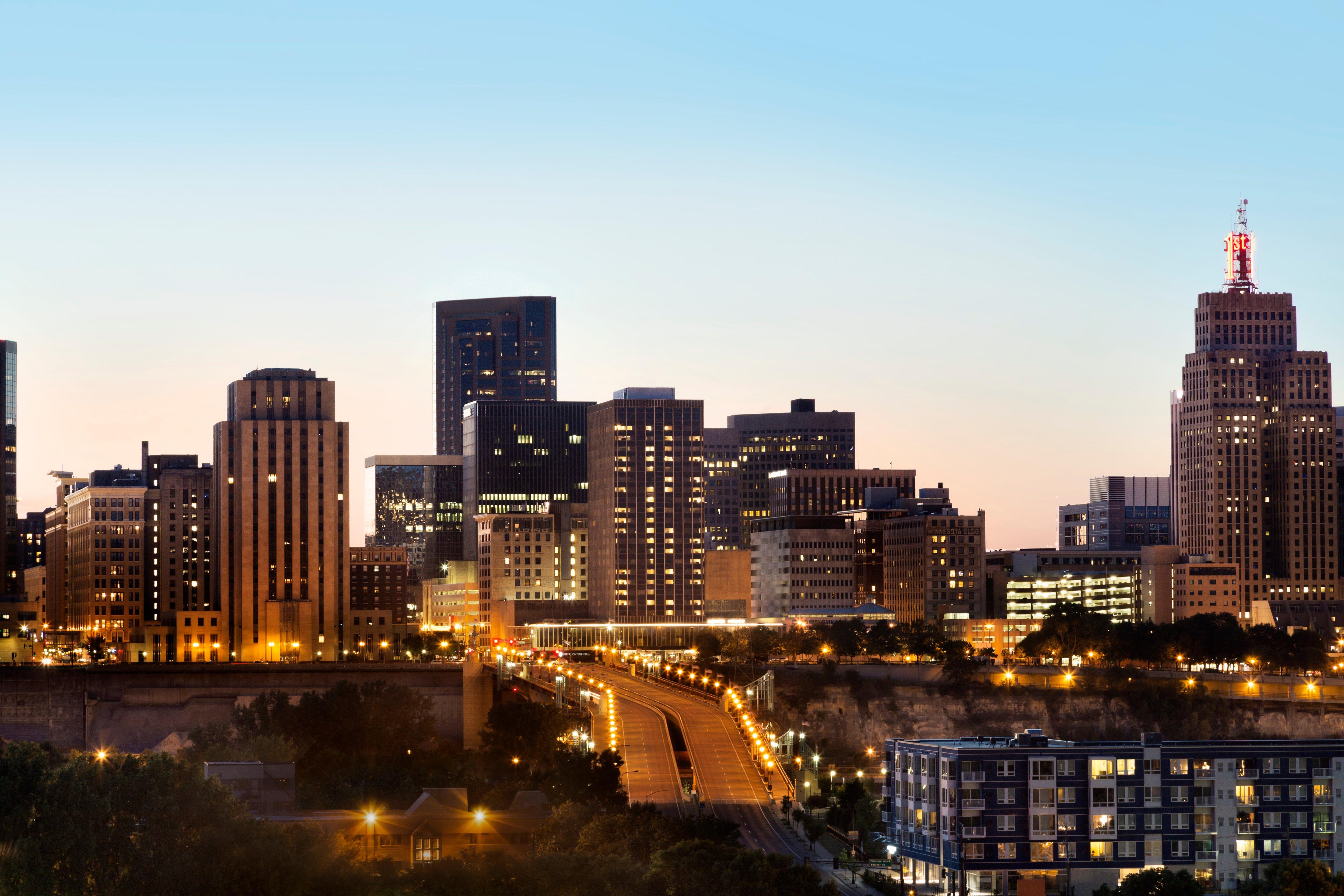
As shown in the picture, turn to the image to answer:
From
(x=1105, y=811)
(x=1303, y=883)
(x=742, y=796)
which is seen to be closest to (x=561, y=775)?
(x=742, y=796)

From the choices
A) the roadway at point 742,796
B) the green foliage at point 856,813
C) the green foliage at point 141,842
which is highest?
the green foliage at point 141,842

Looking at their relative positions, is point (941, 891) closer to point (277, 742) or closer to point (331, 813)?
point (331, 813)

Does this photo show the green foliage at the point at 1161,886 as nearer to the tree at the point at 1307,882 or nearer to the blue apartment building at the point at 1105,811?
the tree at the point at 1307,882

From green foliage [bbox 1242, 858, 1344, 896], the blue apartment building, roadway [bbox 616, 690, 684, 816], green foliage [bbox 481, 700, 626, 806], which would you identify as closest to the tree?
green foliage [bbox 1242, 858, 1344, 896]

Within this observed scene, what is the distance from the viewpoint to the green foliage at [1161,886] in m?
128

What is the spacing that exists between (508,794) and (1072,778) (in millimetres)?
48552

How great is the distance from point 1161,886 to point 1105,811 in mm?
14946

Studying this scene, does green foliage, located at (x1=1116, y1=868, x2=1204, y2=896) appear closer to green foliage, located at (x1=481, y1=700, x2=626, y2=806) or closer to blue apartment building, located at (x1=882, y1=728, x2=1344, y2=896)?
blue apartment building, located at (x1=882, y1=728, x2=1344, y2=896)

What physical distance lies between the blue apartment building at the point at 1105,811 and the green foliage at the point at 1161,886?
34.7 feet

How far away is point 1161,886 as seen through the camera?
130m

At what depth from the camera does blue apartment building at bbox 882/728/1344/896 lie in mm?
142500

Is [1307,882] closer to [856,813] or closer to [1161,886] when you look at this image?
[1161,886]

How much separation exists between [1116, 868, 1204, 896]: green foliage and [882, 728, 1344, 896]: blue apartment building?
34.7ft

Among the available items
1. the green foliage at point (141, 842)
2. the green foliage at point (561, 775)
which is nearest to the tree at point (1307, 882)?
the green foliage at point (561, 775)
